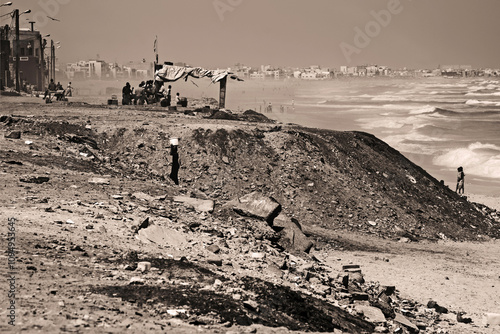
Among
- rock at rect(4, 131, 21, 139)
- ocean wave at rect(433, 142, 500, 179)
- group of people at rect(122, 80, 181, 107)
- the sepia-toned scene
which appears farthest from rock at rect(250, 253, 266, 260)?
ocean wave at rect(433, 142, 500, 179)

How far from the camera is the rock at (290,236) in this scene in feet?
40.7

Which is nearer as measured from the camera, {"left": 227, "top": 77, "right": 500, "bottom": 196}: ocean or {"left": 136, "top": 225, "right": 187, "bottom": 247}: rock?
{"left": 136, "top": 225, "right": 187, "bottom": 247}: rock

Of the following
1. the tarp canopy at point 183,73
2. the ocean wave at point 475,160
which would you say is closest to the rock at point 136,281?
the tarp canopy at point 183,73

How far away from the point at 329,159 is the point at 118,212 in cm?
856

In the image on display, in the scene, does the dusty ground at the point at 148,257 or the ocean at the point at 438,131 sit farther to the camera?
the ocean at the point at 438,131

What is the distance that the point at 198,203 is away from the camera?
1305cm

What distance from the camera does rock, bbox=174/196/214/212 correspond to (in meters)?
12.7

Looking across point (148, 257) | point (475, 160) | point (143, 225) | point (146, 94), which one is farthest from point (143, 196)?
point (475, 160)

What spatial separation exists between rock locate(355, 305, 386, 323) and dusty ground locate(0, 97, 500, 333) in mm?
220

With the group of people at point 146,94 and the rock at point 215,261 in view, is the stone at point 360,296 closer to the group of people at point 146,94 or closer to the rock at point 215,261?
the rock at point 215,261

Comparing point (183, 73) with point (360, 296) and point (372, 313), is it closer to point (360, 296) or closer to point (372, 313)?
point (360, 296)

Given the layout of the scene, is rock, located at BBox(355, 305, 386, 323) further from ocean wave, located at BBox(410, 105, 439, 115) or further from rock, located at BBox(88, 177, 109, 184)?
ocean wave, located at BBox(410, 105, 439, 115)

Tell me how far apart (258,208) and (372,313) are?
3.28 m

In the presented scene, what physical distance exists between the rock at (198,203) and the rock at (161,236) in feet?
5.82
